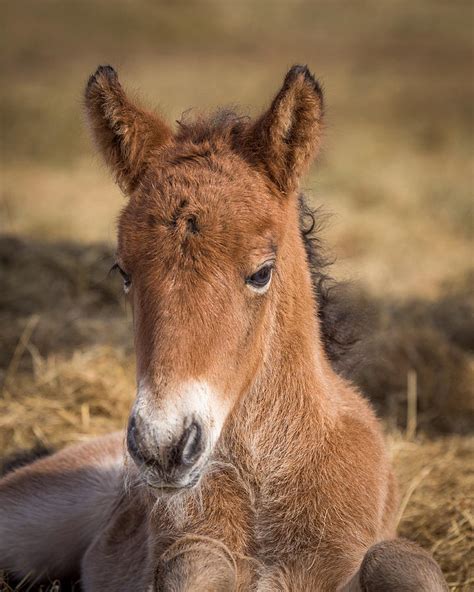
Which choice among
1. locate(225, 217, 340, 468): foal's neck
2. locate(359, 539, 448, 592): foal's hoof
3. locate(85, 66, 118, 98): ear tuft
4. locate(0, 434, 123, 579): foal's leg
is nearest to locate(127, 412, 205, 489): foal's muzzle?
locate(225, 217, 340, 468): foal's neck

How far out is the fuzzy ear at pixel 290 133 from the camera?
375cm

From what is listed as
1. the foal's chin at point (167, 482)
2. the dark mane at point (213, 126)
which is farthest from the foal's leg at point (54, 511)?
the dark mane at point (213, 126)

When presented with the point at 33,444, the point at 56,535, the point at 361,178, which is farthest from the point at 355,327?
the point at 361,178

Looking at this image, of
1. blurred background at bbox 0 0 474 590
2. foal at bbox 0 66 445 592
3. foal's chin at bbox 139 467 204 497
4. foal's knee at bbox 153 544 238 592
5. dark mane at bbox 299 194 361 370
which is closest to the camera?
foal's chin at bbox 139 467 204 497

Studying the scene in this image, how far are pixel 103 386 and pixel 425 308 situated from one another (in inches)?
156

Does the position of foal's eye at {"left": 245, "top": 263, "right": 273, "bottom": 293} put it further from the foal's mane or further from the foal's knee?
the foal's knee

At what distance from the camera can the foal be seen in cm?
332

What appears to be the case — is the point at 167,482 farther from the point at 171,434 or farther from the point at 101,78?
the point at 101,78

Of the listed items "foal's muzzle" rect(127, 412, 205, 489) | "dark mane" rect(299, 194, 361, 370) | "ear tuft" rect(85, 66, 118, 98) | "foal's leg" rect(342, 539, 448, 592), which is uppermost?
"ear tuft" rect(85, 66, 118, 98)

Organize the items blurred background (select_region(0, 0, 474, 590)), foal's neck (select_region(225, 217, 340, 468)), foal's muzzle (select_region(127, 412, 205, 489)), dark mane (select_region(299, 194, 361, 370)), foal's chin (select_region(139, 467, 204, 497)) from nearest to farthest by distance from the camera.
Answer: foal's muzzle (select_region(127, 412, 205, 489))
foal's chin (select_region(139, 467, 204, 497))
foal's neck (select_region(225, 217, 340, 468))
dark mane (select_region(299, 194, 361, 370))
blurred background (select_region(0, 0, 474, 590))

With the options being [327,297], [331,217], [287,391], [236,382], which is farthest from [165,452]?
[331,217]

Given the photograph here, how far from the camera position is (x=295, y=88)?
12.2 ft

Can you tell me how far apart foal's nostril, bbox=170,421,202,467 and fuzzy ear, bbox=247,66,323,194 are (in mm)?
1243

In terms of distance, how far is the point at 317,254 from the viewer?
15.2 ft
